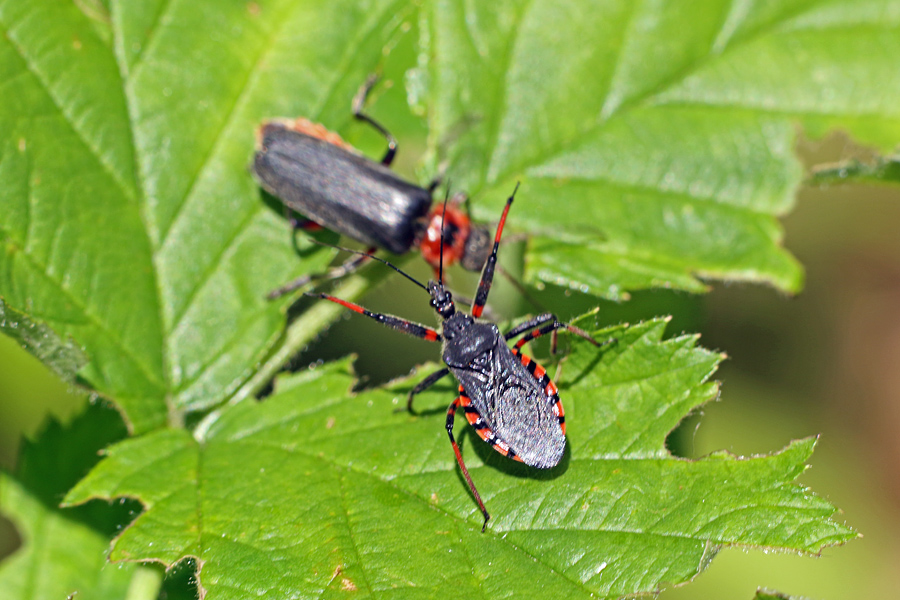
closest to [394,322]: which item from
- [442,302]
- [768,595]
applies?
[442,302]

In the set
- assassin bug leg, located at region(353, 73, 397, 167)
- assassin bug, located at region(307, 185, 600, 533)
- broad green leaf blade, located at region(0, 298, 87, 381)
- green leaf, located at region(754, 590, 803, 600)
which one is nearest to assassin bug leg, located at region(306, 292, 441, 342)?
assassin bug, located at region(307, 185, 600, 533)

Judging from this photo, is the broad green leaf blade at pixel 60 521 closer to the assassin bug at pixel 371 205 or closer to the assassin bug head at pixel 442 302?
the assassin bug at pixel 371 205

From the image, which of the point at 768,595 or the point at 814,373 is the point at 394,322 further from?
the point at 814,373

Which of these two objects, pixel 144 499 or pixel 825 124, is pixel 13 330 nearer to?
pixel 144 499

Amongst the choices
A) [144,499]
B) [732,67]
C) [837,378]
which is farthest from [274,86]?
[837,378]

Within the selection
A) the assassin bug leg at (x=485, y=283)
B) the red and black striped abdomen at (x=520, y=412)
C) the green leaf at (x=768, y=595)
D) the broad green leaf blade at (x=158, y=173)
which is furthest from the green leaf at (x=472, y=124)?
the green leaf at (x=768, y=595)
